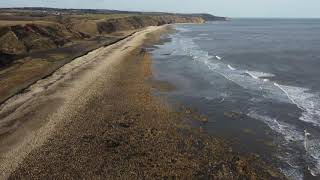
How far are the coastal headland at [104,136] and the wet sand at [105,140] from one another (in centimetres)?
4

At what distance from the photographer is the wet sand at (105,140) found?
17766 mm

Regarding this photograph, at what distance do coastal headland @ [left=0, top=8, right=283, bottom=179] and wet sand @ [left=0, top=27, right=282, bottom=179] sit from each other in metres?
A: 0.04

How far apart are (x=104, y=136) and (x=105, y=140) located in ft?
2.20

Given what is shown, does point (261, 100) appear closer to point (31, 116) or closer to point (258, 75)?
point (258, 75)

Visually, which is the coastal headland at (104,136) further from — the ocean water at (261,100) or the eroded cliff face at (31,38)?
the eroded cliff face at (31,38)

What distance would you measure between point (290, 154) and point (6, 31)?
152 ft

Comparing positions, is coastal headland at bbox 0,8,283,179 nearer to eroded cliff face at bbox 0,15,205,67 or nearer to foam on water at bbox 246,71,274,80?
foam on water at bbox 246,71,274,80

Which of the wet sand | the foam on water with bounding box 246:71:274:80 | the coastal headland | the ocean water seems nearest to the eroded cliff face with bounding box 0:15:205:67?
the coastal headland

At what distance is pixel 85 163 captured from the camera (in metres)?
18.5

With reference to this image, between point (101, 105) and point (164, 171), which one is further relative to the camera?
point (101, 105)

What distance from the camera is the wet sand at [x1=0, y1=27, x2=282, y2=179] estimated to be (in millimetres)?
17766

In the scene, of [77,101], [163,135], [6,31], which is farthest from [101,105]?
[6,31]

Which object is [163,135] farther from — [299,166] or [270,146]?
[299,166]

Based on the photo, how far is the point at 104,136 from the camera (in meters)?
21.9
